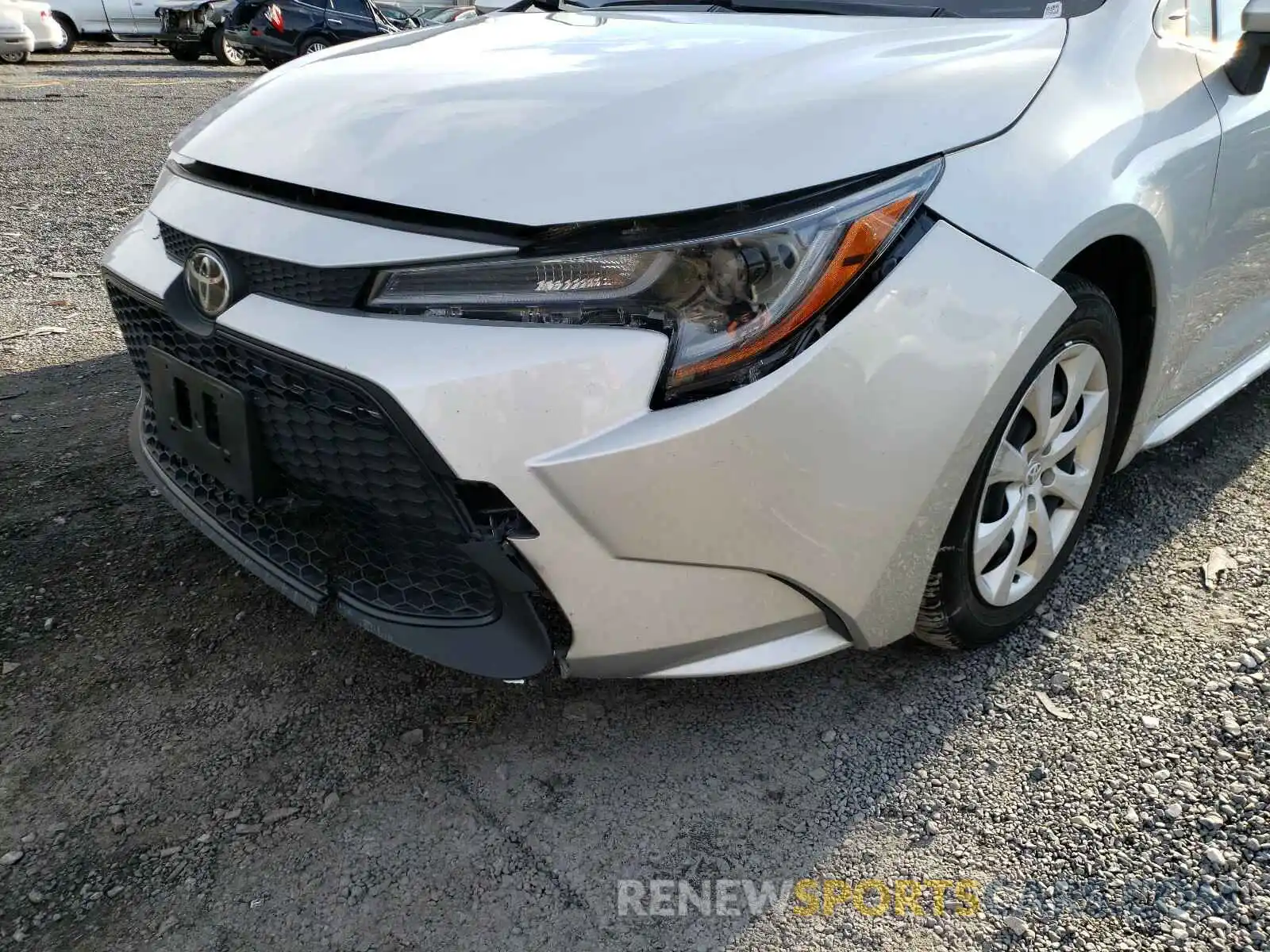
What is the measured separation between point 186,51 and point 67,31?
1.83 metres

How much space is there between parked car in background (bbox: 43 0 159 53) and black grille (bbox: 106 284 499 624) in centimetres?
1759

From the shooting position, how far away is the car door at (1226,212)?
7.29ft

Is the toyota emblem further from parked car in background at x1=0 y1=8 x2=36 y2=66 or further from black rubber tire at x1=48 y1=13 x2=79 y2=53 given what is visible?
black rubber tire at x1=48 y1=13 x2=79 y2=53

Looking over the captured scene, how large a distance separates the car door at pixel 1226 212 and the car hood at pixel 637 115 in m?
0.47

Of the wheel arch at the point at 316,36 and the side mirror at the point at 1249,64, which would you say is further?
the wheel arch at the point at 316,36

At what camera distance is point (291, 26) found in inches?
585

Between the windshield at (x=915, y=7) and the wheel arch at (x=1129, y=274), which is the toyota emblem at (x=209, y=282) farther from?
the wheel arch at (x=1129, y=274)

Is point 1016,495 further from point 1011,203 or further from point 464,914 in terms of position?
point 464,914

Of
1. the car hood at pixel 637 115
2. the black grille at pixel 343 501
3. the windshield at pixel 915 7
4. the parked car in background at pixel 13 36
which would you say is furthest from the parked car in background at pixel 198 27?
the black grille at pixel 343 501

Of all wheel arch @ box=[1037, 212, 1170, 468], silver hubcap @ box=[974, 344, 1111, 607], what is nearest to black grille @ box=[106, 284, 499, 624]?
silver hubcap @ box=[974, 344, 1111, 607]

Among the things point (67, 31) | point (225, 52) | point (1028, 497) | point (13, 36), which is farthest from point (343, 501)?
point (67, 31)

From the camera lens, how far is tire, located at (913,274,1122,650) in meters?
1.97

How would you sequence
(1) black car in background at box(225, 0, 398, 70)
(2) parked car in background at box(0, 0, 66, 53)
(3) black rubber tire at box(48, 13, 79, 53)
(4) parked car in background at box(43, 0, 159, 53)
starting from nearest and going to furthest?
(2) parked car in background at box(0, 0, 66, 53) < (1) black car in background at box(225, 0, 398, 70) < (3) black rubber tire at box(48, 13, 79, 53) < (4) parked car in background at box(43, 0, 159, 53)

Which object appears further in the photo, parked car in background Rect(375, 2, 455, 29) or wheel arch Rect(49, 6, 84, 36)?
parked car in background Rect(375, 2, 455, 29)
